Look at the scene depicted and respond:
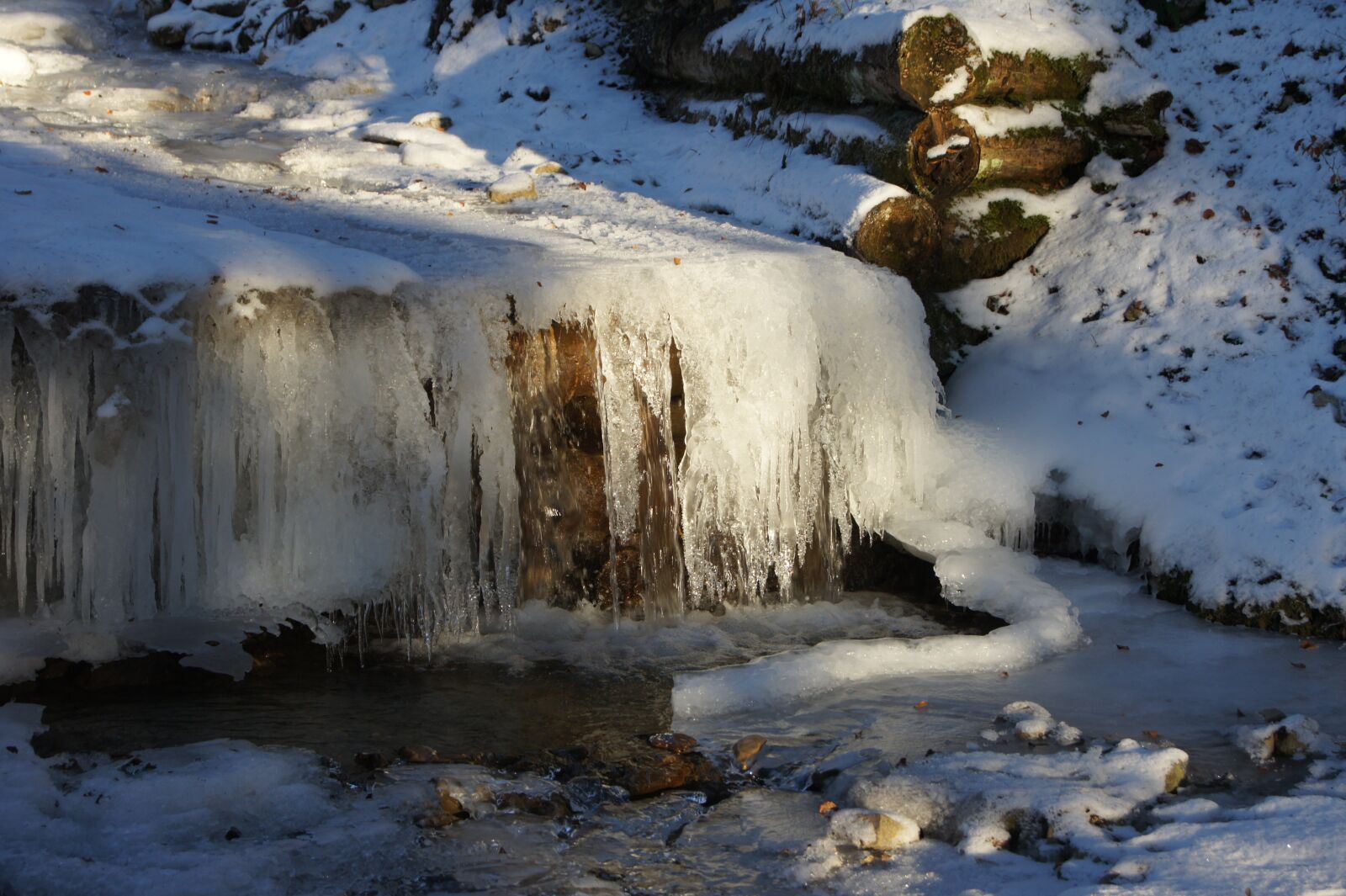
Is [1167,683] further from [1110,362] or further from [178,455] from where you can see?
[178,455]

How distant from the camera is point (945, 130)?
698cm

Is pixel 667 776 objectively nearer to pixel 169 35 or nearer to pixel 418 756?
pixel 418 756

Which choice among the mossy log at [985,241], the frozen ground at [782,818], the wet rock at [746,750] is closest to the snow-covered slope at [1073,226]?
the mossy log at [985,241]

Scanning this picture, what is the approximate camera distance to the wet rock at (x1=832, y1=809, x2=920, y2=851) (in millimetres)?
3244

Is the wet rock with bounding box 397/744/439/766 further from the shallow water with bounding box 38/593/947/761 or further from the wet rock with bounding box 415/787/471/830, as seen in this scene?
the wet rock with bounding box 415/787/471/830

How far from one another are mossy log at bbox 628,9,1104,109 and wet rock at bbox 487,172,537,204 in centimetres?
195

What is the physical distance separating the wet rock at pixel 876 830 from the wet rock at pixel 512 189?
15.9 feet

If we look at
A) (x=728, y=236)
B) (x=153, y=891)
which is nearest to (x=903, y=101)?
(x=728, y=236)

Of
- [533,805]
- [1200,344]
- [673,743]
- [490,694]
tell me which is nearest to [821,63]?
[1200,344]

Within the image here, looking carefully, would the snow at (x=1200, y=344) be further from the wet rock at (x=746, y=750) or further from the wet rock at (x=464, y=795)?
the wet rock at (x=464, y=795)

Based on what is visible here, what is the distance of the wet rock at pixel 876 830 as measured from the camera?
3.24 meters

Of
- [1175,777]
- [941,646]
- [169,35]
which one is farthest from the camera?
[169,35]

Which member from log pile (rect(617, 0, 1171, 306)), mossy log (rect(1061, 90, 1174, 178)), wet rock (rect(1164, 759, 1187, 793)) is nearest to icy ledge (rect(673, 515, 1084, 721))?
wet rock (rect(1164, 759, 1187, 793))

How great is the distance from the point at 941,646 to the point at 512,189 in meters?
3.85
